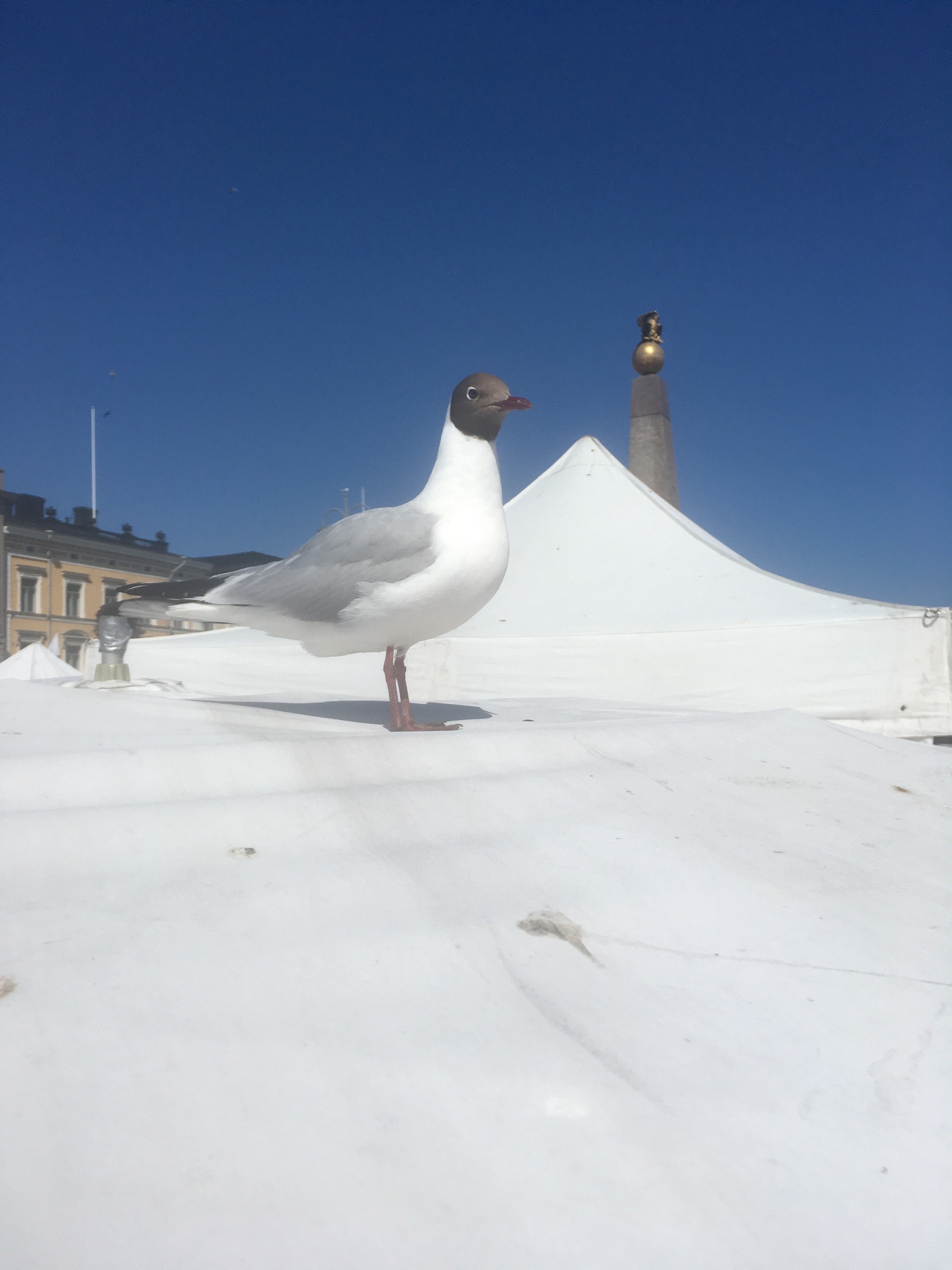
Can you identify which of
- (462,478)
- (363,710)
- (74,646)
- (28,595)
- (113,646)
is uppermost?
(28,595)

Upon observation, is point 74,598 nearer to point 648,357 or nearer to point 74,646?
point 74,646

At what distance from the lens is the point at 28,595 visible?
24203 mm

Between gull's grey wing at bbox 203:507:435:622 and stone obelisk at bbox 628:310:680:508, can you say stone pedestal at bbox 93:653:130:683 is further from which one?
stone obelisk at bbox 628:310:680:508

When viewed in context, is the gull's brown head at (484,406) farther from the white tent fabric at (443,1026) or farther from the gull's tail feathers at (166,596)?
the white tent fabric at (443,1026)

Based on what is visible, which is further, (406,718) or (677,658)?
(677,658)

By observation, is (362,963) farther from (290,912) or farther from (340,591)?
(340,591)

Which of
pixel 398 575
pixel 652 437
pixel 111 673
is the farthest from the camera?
pixel 652 437

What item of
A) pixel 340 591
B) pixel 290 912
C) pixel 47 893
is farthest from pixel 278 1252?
pixel 340 591

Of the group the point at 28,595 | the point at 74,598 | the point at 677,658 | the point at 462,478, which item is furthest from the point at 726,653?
the point at 74,598

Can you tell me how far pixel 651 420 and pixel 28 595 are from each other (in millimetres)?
20923

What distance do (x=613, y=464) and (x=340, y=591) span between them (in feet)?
18.2

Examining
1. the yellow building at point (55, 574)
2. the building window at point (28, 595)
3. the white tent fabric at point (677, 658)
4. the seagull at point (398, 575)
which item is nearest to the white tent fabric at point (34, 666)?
the white tent fabric at point (677, 658)

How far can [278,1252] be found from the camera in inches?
→ 22.4

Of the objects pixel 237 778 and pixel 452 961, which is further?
pixel 237 778
